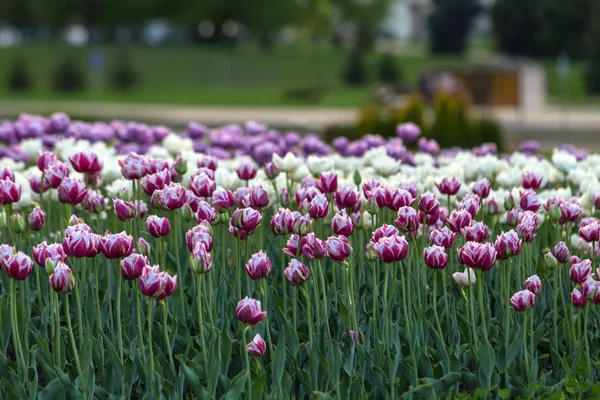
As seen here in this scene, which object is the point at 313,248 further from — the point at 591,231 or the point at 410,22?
the point at 410,22

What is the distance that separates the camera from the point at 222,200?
205 inches

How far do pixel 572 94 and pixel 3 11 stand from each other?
38.2m

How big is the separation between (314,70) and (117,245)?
162ft

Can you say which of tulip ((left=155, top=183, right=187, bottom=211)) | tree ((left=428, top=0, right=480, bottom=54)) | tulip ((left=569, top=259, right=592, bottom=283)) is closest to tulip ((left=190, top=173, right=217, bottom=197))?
tulip ((left=155, top=183, right=187, bottom=211))

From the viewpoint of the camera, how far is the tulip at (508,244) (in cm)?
472

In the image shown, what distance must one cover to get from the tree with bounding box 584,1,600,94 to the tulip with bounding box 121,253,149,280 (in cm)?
3867

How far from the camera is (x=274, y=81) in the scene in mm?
51469

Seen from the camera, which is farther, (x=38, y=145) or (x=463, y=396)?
(x=38, y=145)

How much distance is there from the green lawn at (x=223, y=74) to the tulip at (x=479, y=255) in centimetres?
3168

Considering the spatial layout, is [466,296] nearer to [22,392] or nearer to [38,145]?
[22,392]

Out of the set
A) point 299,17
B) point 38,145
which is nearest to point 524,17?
point 299,17

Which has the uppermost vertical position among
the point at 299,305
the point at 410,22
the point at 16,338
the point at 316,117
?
the point at 16,338

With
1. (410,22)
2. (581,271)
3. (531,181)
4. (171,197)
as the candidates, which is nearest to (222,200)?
(171,197)

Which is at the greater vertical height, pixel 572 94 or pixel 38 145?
pixel 38 145
